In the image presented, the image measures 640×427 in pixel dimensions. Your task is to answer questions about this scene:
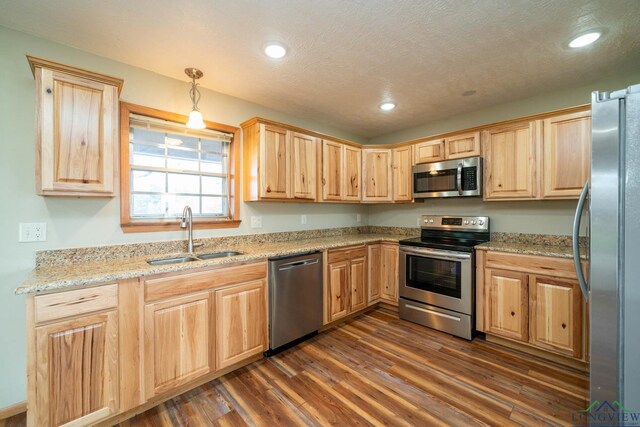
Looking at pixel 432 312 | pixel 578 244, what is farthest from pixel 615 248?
pixel 432 312

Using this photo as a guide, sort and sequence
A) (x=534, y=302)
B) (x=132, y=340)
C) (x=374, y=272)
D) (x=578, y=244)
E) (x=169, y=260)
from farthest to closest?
(x=374, y=272), (x=534, y=302), (x=169, y=260), (x=132, y=340), (x=578, y=244)

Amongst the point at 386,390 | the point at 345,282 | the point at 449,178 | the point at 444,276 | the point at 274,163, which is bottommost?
the point at 386,390

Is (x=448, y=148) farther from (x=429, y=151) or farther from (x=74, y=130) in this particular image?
(x=74, y=130)

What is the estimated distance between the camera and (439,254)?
2.90m

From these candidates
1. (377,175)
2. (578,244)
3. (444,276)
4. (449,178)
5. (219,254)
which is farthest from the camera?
(377,175)

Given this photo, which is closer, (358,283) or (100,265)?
(100,265)

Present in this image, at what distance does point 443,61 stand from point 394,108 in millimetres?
1026

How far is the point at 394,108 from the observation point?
320 centimetres

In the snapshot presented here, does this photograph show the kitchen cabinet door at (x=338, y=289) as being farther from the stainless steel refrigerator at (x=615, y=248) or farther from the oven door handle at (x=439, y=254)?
the stainless steel refrigerator at (x=615, y=248)

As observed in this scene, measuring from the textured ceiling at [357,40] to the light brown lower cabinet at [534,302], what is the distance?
1.65m

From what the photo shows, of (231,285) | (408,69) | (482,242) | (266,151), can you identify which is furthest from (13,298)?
(482,242)

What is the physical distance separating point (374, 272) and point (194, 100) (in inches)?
108

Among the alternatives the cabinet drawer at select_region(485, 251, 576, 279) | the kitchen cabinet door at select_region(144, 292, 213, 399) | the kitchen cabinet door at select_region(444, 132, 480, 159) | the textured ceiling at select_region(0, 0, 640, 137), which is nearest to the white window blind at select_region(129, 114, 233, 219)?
the textured ceiling at select_region(0, 0, 640, 137)

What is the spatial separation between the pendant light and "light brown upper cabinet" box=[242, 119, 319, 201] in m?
0.51
